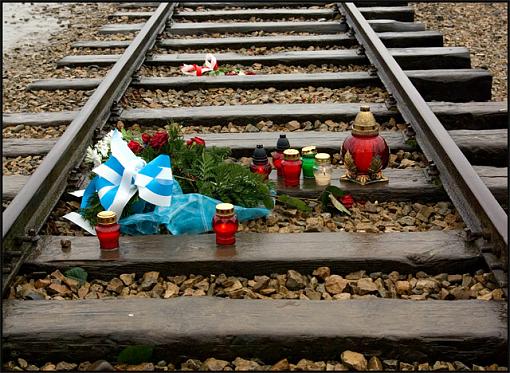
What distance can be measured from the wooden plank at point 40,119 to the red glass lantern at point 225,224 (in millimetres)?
1977

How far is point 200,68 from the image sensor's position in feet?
18.0

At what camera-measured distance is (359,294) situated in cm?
269

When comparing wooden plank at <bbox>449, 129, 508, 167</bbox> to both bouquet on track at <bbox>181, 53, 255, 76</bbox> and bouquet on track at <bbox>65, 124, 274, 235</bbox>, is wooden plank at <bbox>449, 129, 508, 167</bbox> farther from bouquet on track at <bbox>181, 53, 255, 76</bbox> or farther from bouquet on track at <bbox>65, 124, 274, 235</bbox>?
bouquet on track at <bbox>181, 53, 255, 76</bbox>

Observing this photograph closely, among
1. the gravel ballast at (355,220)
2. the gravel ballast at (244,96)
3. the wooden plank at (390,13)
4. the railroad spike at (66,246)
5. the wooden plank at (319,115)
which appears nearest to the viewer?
the railroad spike at (66,246)

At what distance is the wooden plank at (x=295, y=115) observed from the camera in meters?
4.46

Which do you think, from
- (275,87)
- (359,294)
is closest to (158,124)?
(275,87)

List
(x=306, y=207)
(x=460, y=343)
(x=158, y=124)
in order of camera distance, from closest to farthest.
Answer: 1. (x=460, y=343)
2. (x=306, y=207)
3. (x=158, y=124)

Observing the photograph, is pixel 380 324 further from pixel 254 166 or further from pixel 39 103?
pixel 39 103

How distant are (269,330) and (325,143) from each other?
177 centimetres

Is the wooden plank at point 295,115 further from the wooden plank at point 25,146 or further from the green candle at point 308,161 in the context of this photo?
the green candle at point 308,161

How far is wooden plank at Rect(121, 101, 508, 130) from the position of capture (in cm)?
446

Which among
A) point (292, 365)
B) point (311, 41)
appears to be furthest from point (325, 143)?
point (311, 41)

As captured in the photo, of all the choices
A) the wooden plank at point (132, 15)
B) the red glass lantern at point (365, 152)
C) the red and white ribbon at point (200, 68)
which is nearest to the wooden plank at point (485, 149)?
the red glass lantern at point (365, 152)

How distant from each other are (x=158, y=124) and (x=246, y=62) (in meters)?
1.43
